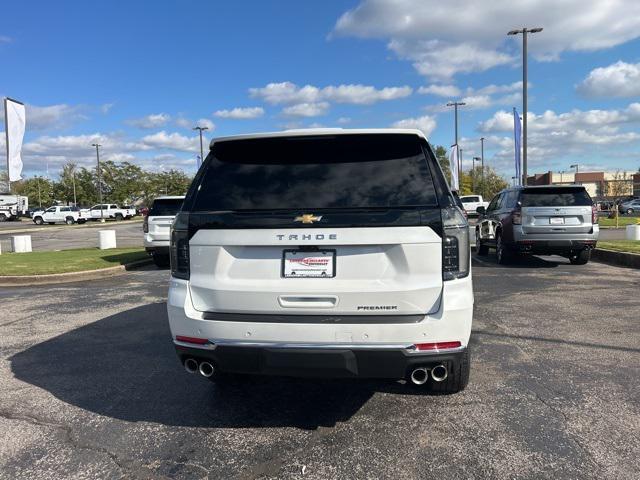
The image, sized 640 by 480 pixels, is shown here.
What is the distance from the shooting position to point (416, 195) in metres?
3.37

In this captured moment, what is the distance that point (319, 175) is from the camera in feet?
11.5

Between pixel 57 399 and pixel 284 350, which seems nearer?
pixel 284 350

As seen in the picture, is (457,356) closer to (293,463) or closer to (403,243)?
(403,243)

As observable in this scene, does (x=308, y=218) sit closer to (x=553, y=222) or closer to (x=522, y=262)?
(x=553, y=222)

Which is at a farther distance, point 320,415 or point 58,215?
point 58,215

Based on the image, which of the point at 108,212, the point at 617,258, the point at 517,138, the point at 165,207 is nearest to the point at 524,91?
the point at 517,138

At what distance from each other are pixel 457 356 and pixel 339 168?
4.62 feet

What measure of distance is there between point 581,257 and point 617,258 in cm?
109

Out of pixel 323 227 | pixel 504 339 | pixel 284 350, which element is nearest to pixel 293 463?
pixel 284 350

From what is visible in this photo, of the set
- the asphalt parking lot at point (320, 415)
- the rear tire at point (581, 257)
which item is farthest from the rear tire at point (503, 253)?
the asphalt parking lot at point (320, 415)

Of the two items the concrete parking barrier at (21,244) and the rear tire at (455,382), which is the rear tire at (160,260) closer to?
the concrete parking barrier at (21,244)

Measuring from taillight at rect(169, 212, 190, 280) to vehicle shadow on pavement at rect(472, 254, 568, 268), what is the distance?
9711 mm

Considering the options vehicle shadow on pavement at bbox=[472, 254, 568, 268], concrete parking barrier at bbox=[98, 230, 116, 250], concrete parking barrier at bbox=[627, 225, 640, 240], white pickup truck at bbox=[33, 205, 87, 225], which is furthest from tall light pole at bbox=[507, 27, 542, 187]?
white pickup truck at bbox=[33, 205, 87, 225]

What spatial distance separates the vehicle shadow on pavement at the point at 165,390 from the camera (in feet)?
12.7
